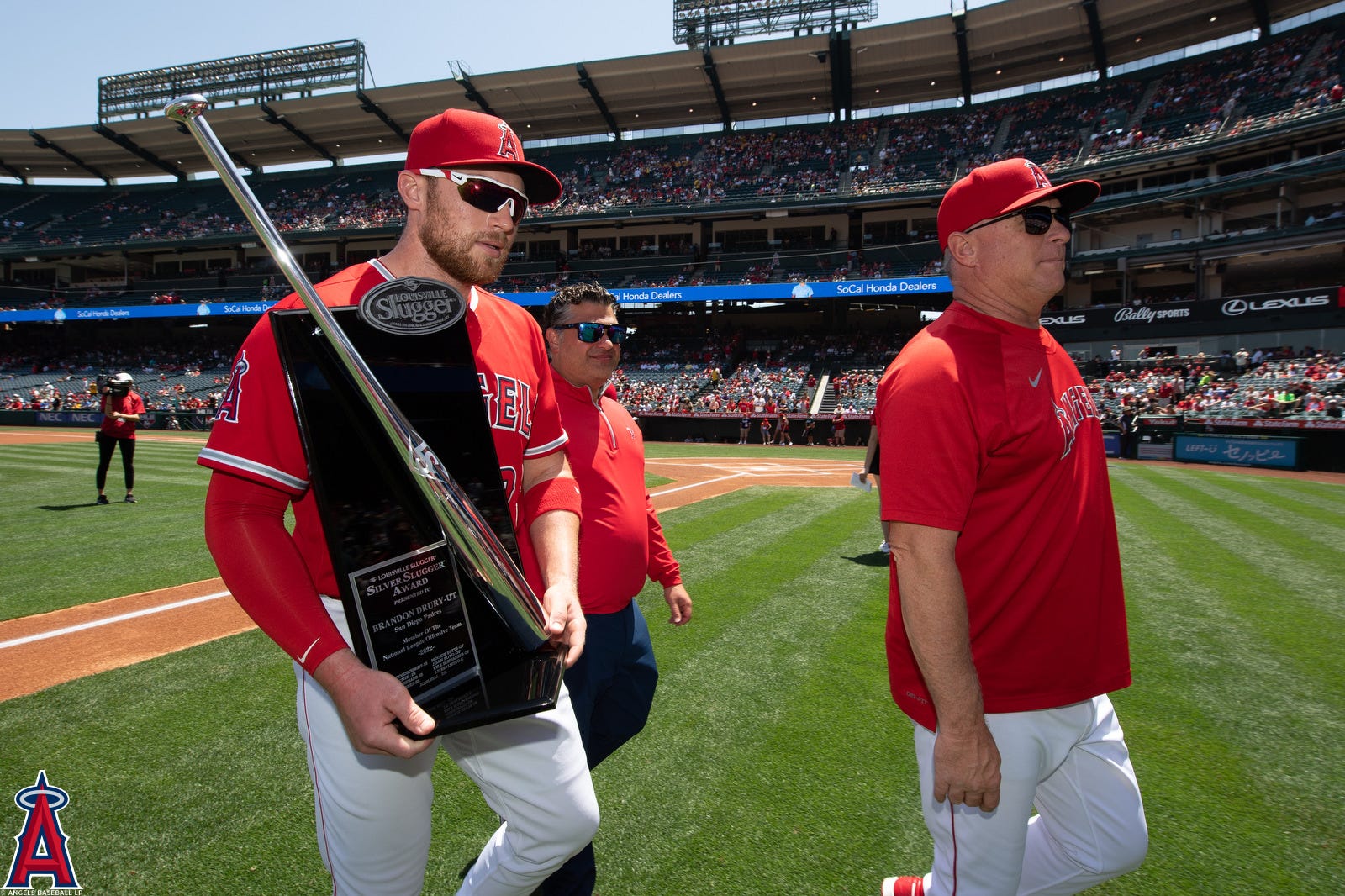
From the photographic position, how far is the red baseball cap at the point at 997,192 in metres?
2.00

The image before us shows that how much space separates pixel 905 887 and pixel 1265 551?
8798 millimetres

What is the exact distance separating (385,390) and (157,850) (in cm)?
252

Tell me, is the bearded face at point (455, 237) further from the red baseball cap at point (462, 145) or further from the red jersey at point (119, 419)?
the red jersey at point (119, 419)

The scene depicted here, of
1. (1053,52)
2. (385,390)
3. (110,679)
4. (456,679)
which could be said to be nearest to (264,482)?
(385,390)

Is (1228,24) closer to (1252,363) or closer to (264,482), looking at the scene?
(1252,363)

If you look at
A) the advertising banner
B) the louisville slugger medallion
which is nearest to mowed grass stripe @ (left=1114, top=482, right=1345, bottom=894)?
the louisville slugger medallion

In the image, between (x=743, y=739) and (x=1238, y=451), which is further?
(x=1238, y=451)

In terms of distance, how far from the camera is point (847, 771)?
11.6 ft

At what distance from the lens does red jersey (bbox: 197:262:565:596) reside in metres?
1.52

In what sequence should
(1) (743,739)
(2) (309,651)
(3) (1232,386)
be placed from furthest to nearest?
(3) (1232,386) → (1) (743,739) → (2) (309,651)

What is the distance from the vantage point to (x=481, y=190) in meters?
1.90

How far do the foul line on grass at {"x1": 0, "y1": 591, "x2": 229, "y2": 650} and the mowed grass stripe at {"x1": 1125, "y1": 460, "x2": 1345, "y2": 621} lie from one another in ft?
28.2

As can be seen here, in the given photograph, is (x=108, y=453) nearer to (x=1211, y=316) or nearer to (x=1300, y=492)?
(x=1300, y=492)

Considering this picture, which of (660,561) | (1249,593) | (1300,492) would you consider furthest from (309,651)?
(1300,492)
